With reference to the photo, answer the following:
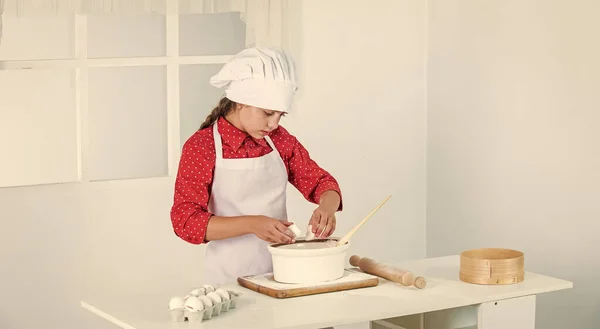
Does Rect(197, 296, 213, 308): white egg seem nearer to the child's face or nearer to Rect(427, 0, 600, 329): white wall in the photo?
the child's face

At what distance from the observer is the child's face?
3.29 metres

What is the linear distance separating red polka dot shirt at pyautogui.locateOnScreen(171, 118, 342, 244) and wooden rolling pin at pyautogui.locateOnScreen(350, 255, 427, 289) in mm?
387

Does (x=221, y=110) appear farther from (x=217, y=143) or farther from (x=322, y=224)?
(x=322, y=224)

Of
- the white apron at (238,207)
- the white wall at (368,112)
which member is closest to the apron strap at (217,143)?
the white apron at (238,207)

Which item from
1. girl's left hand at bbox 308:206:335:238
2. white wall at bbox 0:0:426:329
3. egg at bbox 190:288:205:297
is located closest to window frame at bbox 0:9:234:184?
white wall at bbox 0:0:426:329

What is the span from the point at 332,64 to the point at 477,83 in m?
0.70

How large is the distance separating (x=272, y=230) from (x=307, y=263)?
192 mm

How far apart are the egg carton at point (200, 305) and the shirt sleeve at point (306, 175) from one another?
87 centimetres

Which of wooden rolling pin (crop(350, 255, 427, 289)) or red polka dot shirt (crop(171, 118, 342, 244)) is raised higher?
red polka dot shirt (crop(171, 118, 342, 244))

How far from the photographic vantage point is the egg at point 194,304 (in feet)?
8.56

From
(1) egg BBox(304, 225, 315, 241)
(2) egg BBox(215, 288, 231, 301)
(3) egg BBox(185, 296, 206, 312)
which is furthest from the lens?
(1) egg BBox(304, 225, 315, 241)

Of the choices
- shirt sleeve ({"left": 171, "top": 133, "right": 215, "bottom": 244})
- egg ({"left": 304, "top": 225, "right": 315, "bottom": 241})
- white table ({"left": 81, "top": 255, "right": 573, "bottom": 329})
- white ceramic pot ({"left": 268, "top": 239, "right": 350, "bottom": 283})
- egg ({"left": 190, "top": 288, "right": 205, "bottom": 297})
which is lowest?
white table ({"left": 81, "top": 255, "right": 573, "bottom": 329})

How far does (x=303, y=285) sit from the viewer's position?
2945mm

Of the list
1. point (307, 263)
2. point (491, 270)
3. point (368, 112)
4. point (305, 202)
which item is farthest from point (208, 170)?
point (368, 112)
